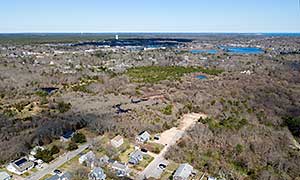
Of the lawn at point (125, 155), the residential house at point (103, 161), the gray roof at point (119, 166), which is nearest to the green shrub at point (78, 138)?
the lawn at point (125, 155)

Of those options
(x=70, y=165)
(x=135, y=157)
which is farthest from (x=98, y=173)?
(x=135, y=157)

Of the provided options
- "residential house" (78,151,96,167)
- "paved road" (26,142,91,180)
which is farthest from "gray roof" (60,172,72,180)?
"residential house" (78,151,96,167)

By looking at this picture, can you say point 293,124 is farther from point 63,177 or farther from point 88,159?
point 63,177

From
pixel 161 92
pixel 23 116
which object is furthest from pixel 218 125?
pixel 23 116

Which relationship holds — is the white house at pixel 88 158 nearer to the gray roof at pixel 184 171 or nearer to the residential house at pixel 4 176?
the residential house at pixel 4 176

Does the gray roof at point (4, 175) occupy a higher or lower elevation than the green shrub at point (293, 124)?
higher
